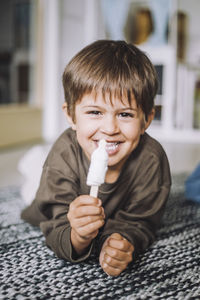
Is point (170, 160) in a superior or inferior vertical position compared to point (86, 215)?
inferior

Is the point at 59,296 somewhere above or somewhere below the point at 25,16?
below

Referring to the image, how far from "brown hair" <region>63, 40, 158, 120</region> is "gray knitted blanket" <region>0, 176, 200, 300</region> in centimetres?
28

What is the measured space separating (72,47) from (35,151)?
1.85 metres

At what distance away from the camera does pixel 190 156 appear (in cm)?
213

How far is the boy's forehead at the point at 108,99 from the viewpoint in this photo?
2.10 feet

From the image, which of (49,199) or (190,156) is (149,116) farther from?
(190,156)

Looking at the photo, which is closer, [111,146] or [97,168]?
[97,168]

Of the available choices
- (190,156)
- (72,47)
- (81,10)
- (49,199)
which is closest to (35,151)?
(49,199)

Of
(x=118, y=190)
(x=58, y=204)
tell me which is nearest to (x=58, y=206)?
(x=58, y=204)

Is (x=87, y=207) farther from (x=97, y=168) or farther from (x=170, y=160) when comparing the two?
(x=170, y=160)

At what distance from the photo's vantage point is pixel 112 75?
25.6 inches

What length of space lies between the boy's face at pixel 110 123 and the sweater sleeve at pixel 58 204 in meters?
0.09

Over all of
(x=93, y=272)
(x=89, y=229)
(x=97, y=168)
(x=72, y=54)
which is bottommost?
(x=93, y=272)

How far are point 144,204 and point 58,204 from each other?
6.8 inches
